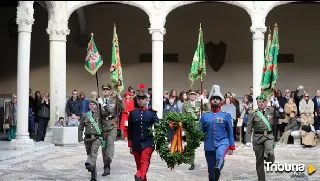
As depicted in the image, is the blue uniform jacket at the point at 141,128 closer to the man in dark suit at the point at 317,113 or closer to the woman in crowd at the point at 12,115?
the man in dark suit at the point at 317,113

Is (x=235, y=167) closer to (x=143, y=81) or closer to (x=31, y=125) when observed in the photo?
(x=31, y=125)

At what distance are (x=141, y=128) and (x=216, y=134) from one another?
1.28 metres

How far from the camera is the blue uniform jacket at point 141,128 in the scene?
9266 millimetres

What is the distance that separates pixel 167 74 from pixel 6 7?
7.77 m

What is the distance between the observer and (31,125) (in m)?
20.5

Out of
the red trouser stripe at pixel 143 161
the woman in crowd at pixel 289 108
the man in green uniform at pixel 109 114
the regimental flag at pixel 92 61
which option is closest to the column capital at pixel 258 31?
the woman in crowd at pixel 289 108

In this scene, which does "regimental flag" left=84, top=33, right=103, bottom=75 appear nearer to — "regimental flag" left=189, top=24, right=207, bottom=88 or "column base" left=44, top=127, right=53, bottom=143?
"regimental flag" left=189, top=24, right=207, bottom=88

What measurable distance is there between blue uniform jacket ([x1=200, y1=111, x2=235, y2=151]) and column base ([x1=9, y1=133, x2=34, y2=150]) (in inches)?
356

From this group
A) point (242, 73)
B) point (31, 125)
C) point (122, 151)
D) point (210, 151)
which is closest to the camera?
point (210, 151)

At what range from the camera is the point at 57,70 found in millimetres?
19891

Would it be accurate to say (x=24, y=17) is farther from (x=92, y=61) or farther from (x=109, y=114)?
(x=109, y=114)

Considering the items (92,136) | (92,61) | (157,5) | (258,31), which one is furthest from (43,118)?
(92,136)

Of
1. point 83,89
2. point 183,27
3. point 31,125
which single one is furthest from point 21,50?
point 183,27

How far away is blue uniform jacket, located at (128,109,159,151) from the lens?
9.27 m
